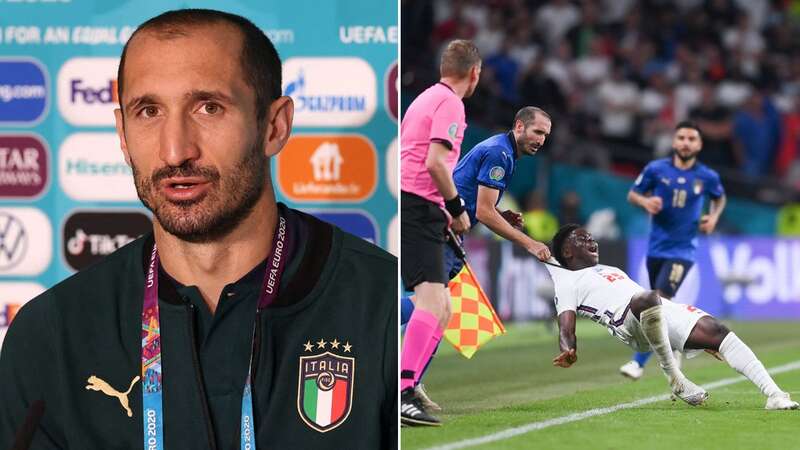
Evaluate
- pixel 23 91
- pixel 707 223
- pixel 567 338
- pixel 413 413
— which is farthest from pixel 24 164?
pixel 707 223

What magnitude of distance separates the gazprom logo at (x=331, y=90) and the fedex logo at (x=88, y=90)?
0.47 m

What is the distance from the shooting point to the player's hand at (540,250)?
10.2ft

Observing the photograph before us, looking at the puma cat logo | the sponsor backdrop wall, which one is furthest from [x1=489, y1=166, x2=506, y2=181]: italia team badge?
the puma cat logo

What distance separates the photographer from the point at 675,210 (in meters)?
3.35

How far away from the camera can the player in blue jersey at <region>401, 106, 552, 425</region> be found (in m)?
3.01

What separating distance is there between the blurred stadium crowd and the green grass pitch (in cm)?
43

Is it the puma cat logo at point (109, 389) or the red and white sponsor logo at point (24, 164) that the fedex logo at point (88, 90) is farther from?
the puma cat logo at point (109, 389)

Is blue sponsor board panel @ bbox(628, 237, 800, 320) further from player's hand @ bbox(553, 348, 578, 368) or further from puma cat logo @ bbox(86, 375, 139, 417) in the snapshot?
puma cat logo @ bbox(86, 375, 139, 417)

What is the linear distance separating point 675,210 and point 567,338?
50cm

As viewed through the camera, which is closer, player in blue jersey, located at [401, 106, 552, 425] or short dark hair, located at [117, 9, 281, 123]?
short dark hair, located at [117, 9, 281, 123]

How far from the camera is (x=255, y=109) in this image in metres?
2.68

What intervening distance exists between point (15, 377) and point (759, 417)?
5.97ft

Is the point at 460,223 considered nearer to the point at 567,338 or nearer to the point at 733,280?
the point at 567,338

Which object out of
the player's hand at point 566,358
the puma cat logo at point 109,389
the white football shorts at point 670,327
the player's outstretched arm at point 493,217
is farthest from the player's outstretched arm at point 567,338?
the puma cat logo at point 109,389
